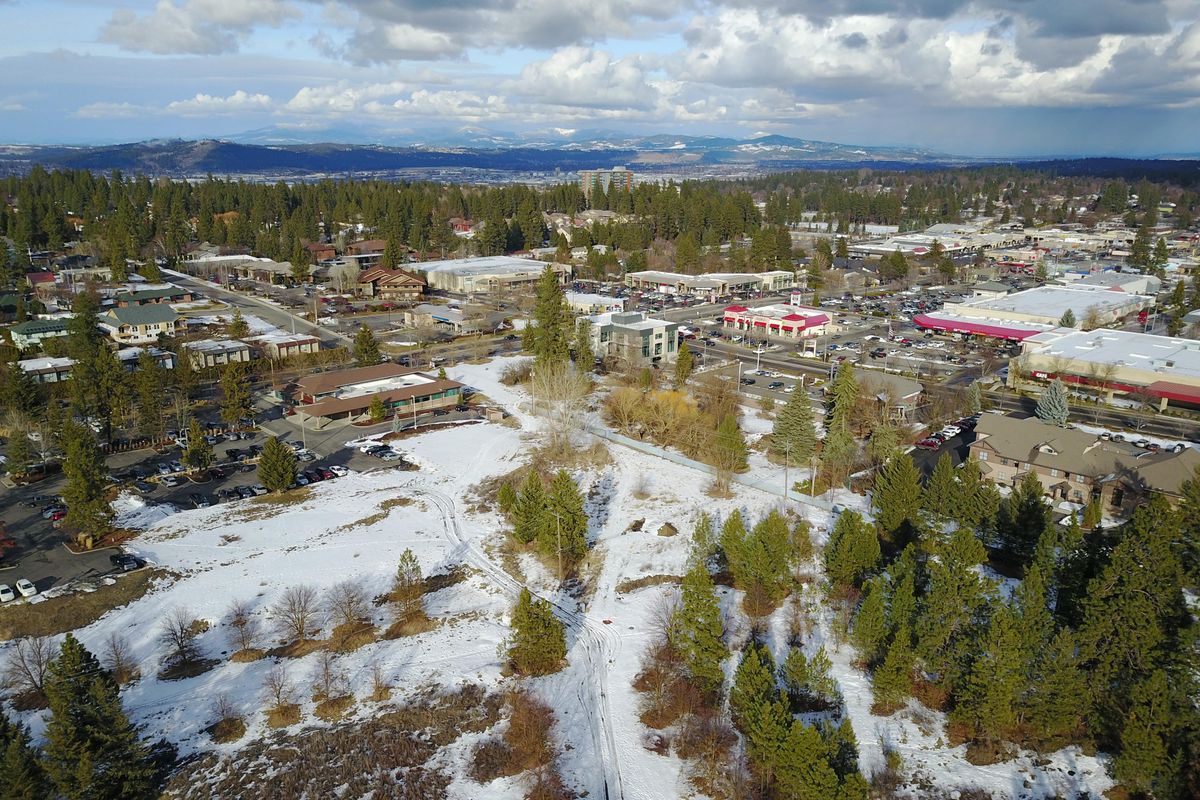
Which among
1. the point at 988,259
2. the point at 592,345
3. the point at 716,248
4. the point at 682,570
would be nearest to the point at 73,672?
the point at 682,570

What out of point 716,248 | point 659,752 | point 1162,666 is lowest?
point 659,752

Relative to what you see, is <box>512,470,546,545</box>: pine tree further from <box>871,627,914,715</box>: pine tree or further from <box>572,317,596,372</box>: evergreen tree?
<box>572,317,596,372</box>: evergreen tree

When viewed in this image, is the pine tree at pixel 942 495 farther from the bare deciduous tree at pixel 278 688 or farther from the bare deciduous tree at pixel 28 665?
the bare deciduous tree at pixel 28 665

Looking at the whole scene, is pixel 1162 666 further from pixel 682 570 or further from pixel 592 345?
pixel 592 345

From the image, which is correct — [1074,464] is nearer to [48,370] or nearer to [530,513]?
[530,513]

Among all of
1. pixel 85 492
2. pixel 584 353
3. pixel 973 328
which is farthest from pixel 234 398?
pixel 973 328

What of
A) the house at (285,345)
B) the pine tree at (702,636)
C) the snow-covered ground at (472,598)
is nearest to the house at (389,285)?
the house at (285,345)

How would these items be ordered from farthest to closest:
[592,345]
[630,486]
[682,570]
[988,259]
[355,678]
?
[988,259] → [592,345] → [630,486] → [682,570] → [355,678]
